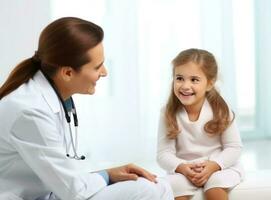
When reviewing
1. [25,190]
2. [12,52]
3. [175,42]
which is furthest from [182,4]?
[25,190]

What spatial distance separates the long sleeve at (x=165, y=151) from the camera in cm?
201

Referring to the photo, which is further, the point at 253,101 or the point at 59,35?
the point at 253,101

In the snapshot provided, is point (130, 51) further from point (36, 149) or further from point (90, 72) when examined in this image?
point (36, 149)

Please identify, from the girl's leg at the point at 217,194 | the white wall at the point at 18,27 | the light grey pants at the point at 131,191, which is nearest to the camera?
the light grey pants at the point at 131,191

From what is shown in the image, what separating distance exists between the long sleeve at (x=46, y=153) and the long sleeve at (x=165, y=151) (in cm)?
59

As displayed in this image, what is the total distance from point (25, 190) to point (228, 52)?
6.72 ft

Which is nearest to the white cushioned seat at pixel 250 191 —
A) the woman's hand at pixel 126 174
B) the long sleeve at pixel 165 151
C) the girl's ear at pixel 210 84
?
the long sleeve at pixel 165 151

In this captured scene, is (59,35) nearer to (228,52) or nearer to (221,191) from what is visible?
(221,191)

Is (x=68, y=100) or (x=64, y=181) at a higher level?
(x=68, y=100)

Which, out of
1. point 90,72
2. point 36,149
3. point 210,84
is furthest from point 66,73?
point 210,84

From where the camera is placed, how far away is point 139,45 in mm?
2980

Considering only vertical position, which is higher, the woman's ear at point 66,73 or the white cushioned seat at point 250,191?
the woman's ear at point 66,73

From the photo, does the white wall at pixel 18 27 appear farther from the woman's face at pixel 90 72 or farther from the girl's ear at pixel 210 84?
the woman's face at pixel 90 72

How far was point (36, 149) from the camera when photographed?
1.42 metres
